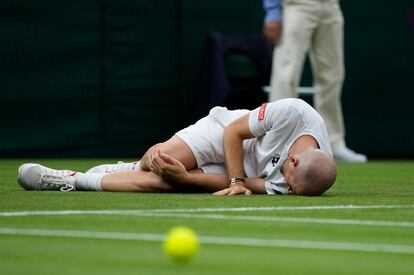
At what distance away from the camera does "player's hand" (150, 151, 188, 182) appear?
20.9 feet

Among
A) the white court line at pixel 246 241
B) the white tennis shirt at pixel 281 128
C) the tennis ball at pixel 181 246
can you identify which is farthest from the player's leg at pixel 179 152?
the tennis ball at pixel 181 246

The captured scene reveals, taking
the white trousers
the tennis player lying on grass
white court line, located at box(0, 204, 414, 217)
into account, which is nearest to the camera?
white court line, located at box(0, 204, 414, 217)

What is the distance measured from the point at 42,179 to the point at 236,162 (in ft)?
3.75

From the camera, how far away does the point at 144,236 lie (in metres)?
4.34

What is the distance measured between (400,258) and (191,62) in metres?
9.12

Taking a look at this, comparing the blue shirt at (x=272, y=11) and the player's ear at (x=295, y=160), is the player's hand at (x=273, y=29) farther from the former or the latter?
the player's ear at (x=295, y=160)

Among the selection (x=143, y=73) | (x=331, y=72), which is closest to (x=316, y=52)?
(x=331, y=72)

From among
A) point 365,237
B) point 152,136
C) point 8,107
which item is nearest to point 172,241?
point 365,237

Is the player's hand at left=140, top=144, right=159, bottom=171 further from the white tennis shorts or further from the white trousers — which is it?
the white trousers

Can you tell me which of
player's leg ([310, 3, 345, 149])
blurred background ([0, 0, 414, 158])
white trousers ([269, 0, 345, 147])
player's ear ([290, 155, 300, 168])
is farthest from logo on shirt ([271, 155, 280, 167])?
blurred background ([0, 0, 414, 158])

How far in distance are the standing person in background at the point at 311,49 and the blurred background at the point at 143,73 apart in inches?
54.0

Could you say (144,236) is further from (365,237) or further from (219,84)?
(219,84)

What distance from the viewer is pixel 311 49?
11.4 meters

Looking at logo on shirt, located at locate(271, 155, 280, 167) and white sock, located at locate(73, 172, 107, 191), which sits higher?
logo on shirt, located at locate(271, 155, 280, 167)
